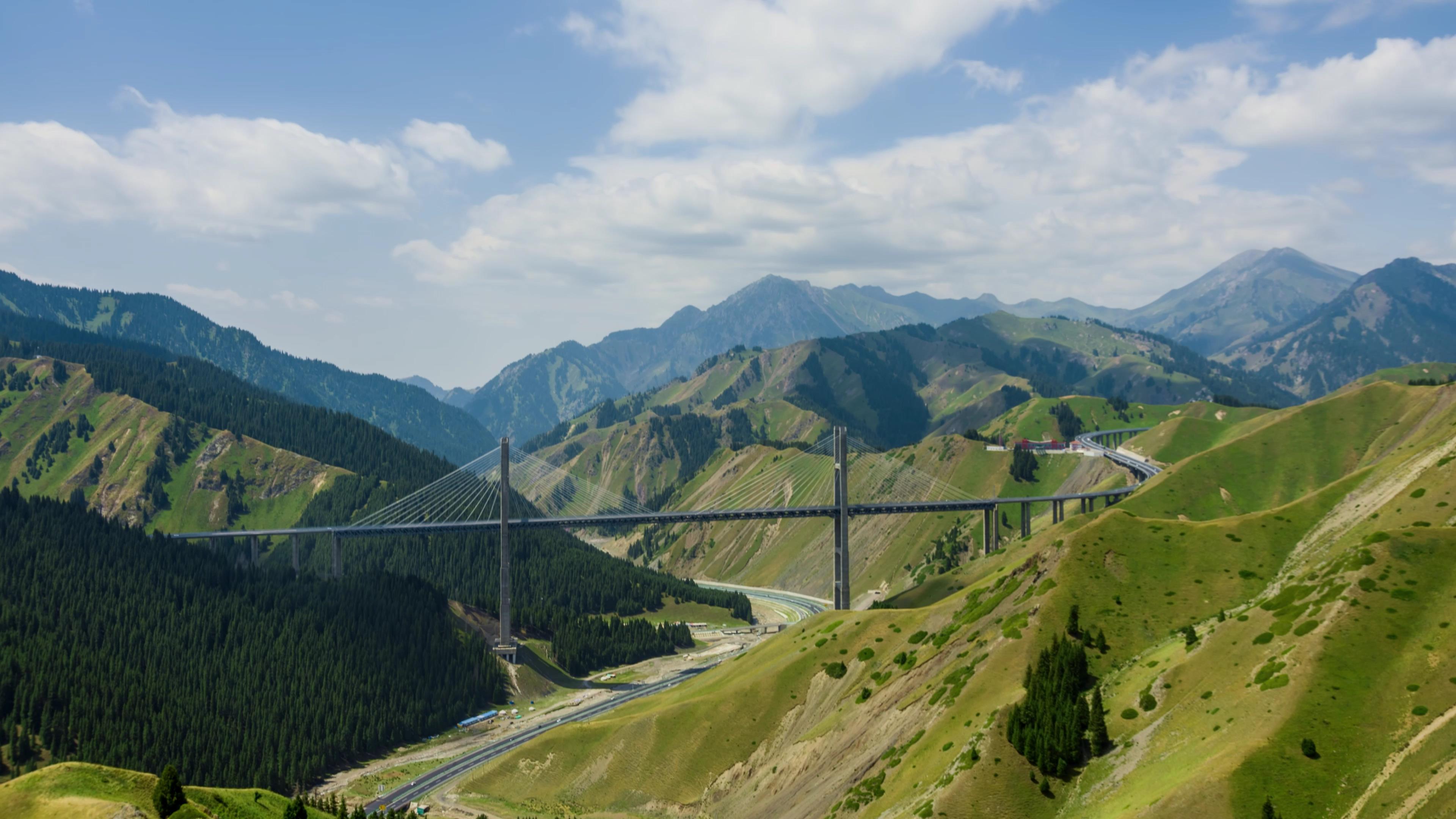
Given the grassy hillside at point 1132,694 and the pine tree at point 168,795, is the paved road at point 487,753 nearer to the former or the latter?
the grassy hillside at point 1132,694

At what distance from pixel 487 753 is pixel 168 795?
78.5 metres

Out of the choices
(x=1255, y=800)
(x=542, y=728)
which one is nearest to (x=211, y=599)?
(x=542, y=728)

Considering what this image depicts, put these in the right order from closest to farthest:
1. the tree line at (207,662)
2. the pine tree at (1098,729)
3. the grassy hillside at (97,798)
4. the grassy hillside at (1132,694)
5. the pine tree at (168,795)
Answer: the grassy hillside at (1132,694) → the grassy hillside at (97,798) → the pine tree at (1098,729) → the pine tree at (168,795) → the tree line at (207,662)

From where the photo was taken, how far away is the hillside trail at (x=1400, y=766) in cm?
5506

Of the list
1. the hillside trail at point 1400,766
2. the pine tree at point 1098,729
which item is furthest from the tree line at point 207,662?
the hillside trail at point 1400,766

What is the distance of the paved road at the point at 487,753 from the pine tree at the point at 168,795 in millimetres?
50886

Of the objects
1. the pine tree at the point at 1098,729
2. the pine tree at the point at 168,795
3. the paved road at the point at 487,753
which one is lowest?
the paved road at the point at 487,753

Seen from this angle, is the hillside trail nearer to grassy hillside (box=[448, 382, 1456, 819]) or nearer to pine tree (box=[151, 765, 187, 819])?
grassy hillside (box=[448, 382, 1456, 819])

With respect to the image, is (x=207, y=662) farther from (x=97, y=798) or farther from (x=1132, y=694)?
(x=1132, y=694)

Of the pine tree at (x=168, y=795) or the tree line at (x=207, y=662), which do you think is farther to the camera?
the tree line at (x=207, y=662)

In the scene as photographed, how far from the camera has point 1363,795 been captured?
191 feet

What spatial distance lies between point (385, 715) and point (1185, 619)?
386 ft

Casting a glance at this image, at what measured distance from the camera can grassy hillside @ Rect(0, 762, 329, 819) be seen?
238 feet

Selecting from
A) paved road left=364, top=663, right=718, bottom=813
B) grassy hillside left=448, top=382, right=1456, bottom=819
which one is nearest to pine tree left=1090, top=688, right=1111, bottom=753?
grassy hillside left=448, top=382, right=1456, bottom=819
